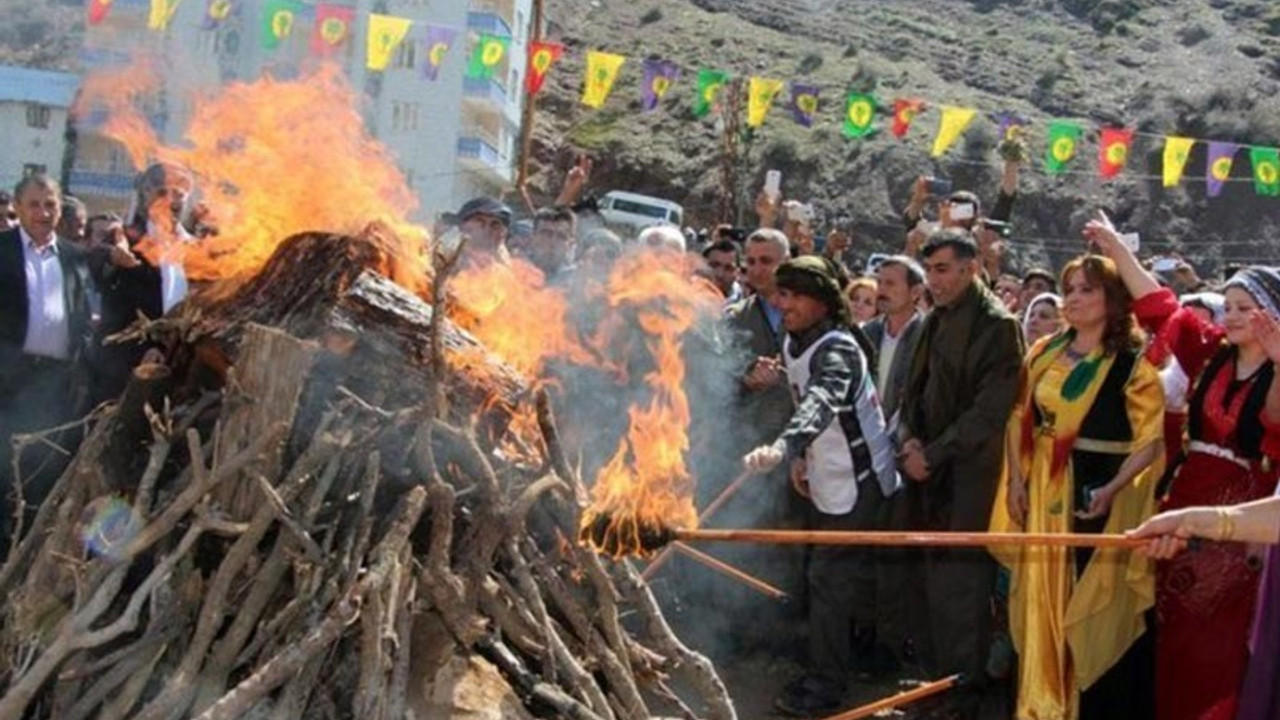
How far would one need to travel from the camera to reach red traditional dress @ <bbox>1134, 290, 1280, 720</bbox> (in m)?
4.90

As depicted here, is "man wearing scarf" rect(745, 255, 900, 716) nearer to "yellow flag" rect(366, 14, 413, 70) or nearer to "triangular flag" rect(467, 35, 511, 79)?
"yellow flag" rect(366, 14, 413, 70)

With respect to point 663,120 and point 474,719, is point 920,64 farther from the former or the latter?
point 474,719

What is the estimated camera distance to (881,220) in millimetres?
39281

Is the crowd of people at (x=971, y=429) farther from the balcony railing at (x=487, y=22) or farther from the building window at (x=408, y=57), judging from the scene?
the balcony railing at (x=487, y=22)

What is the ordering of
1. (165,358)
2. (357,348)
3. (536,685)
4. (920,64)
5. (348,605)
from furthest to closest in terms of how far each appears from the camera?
(920,64) < (165,358) < (357,348) < (536,685) < (348,605)

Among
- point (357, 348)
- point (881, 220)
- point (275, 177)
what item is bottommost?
point (881, 220)

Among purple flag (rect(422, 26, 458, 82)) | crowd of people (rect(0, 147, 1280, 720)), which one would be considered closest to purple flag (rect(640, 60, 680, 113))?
purple flag (rect(422, 26, 458, 82))

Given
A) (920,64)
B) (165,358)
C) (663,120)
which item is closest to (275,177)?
(165,358)

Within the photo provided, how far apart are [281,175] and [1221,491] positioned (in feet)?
13.2

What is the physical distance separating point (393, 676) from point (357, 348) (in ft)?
4.15

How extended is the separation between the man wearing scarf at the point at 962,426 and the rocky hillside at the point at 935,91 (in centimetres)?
2733

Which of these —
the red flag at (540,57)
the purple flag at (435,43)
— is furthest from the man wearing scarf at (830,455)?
the purple flag at (435,43)

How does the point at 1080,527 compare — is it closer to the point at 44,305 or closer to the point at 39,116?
the point at 44,305

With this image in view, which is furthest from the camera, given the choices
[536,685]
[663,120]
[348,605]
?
[663,120]
